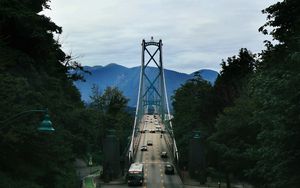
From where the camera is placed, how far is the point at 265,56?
26.5 metres

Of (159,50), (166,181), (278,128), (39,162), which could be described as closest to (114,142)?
(166,181)

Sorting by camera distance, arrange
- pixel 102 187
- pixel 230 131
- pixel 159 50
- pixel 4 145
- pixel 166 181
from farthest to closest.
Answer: pixel 159 50, pixel 166 181, pixel 102 187, pixel 230 131, pixel 4 145

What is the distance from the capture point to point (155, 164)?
8756 cm

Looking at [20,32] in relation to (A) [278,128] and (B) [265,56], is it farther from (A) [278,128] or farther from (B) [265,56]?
(A) [278,128]

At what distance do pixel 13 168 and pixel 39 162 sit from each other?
207 cm

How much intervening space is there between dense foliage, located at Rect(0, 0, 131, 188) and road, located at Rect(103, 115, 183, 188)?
22.0 meters

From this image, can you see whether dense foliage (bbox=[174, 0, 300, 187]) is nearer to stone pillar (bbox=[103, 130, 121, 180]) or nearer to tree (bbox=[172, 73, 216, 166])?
tree (bbox=[172, 73, 216, 166])

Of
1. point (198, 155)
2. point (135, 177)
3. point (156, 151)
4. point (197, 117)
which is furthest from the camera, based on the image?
point (156, 151)

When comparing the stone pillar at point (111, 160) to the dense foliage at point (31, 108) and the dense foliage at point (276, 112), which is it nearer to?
the dense foliage at point (31, 108)

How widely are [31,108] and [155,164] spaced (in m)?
63.1

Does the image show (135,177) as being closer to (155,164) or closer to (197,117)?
(197,117)

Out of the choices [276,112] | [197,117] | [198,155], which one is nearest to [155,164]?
[197,117]

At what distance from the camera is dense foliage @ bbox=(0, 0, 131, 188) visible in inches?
966

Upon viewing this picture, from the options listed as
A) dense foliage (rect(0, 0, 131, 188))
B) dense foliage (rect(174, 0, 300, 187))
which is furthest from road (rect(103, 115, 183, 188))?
dense foliage (rect(0, 0, 131, 188))
